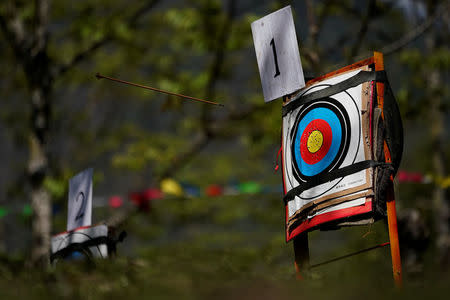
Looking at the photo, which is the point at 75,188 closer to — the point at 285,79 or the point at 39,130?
the point at 285,79

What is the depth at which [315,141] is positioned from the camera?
10.3ft

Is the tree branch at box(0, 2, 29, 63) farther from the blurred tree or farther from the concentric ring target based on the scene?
the concentric ring target

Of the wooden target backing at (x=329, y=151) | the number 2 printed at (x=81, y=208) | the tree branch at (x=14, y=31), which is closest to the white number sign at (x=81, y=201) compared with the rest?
the number 2 printed at (x=81, y=208)

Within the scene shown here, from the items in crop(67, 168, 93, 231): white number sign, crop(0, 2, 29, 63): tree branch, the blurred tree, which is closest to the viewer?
crop(67, 168, 93, 231): white number sign

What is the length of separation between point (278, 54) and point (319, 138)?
482 millimetres

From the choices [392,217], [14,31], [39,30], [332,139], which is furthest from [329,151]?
[14,31]

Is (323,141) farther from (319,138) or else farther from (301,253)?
(301,253)

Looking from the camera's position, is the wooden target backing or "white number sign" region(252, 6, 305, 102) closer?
the wooden target backing

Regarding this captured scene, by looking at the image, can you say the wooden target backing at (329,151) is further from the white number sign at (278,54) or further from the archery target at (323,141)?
the white number sign at (278,54)

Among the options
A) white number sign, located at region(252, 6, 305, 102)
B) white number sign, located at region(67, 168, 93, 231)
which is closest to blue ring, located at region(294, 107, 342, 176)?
white number sign, located at region(252, 6, 305, 102)

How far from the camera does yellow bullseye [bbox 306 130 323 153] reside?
3090mm

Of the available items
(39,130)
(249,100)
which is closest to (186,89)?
(249,100)

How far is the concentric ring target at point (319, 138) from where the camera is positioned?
2977mm

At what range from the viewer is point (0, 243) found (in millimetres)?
13664
